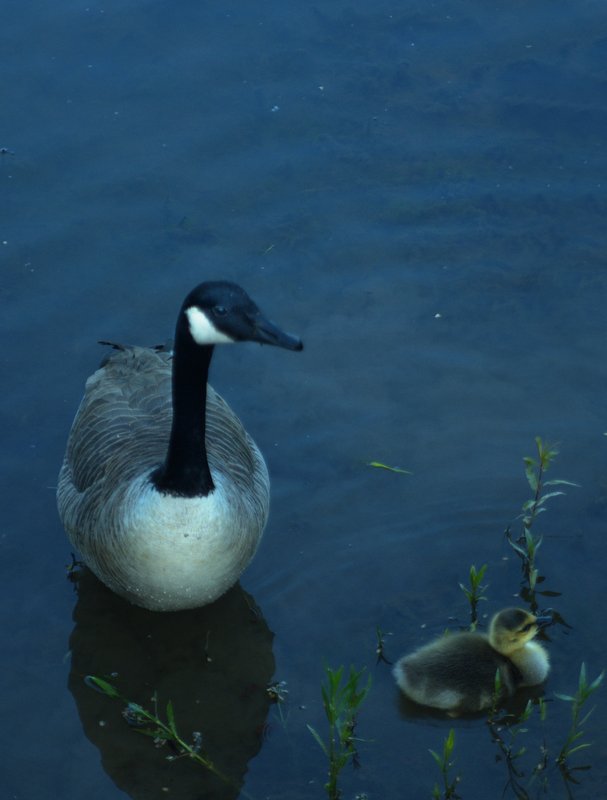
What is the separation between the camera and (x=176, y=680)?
19.2 feet

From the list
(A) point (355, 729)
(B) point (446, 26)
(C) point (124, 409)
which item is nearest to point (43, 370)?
(C) point (124, 409)

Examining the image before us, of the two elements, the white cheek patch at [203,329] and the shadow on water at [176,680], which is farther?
the shadow on water at [176,680]

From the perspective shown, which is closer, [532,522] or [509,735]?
[509,735]

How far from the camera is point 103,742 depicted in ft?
18.2

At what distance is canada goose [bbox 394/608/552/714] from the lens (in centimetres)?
536

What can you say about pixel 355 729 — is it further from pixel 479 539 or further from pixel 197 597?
pixel 479 539

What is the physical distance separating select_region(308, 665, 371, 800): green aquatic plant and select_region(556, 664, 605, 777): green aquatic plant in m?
0.83

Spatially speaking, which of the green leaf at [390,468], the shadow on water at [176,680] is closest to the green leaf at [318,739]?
the shadow on water at [176,680]

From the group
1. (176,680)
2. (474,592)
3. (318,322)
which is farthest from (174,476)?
(318,322)

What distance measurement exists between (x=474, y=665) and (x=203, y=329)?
1.84 m

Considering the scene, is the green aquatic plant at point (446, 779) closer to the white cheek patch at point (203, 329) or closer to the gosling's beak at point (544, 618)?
the gosling's beak at point (544, 618)

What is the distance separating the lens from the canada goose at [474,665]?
211 inches

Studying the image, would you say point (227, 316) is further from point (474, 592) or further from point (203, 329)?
point (474, 592)

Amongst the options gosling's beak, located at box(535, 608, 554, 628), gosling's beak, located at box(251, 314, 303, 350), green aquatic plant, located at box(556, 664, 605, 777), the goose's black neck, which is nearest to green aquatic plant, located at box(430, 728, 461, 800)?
green aquatic plant, located at box(556, 664, 605, 777)
